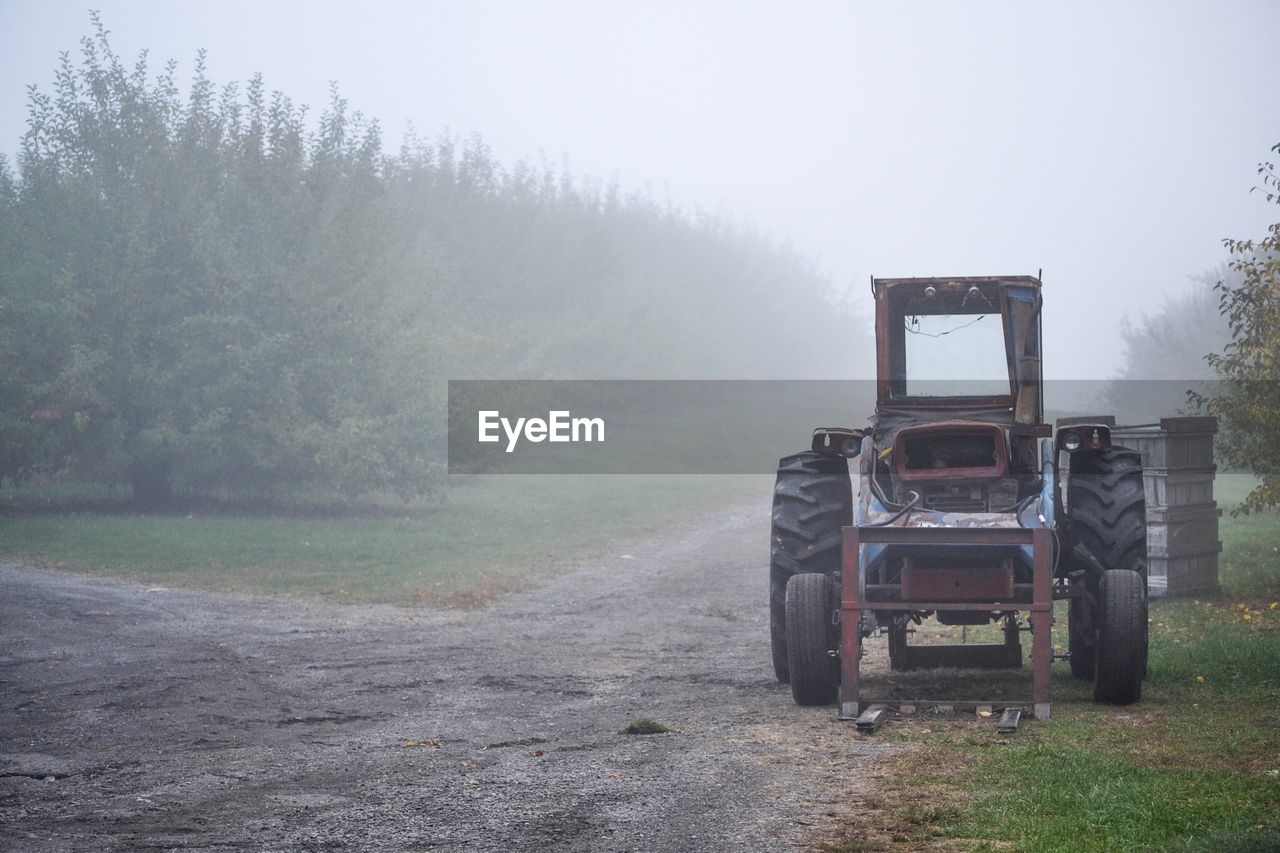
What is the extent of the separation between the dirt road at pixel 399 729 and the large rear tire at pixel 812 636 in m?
0.22

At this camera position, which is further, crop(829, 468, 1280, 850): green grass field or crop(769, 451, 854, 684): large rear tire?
crop(769, 451, 854, 684): large rear tire

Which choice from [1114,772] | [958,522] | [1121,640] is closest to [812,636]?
[958,522]

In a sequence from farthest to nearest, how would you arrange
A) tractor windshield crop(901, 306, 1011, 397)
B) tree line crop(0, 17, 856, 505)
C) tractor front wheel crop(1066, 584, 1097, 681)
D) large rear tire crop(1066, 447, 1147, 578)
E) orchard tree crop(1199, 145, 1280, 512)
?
tree line crop(0, 17, 856, 505) → orchard tree crop(1199, 145, 1280, 512) → tractor windshield crop(901, 306, 1011, 397) → tractor front wheel crop(1066, 584, 1097, 681) → large rear tire crop(1066, 447, 1147, 578)

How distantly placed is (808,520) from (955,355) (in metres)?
1.91

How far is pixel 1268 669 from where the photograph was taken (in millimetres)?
10281

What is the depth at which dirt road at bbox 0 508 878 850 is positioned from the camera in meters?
6.58

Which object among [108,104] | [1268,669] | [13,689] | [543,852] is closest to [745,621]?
[1268,669]

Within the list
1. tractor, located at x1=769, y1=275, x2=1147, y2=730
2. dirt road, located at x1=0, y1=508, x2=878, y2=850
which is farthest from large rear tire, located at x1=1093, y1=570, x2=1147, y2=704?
dirt road, located at x1=0, y1=508, x2=878, y2=850

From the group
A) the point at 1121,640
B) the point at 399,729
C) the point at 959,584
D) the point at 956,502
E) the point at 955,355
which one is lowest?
the point at 399,729

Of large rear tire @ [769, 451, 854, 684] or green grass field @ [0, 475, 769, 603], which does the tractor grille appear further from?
green grass field @ [0, 475, 769, 603]

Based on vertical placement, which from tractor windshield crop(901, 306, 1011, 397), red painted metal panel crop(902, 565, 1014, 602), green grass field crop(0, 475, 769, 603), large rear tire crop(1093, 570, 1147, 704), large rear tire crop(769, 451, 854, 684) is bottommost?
green grass field crop(0, 475, 769, 603)

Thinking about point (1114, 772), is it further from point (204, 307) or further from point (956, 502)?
point (204, 307)

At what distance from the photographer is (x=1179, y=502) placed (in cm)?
1547

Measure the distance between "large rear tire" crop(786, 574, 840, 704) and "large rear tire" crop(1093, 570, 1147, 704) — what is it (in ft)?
6.41
